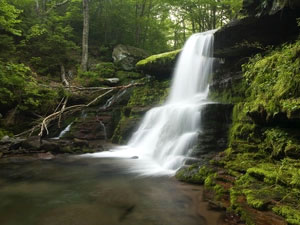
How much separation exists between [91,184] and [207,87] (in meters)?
8.15

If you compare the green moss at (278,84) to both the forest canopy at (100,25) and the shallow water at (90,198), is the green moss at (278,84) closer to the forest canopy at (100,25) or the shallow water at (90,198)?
the shallow water at (90,198)

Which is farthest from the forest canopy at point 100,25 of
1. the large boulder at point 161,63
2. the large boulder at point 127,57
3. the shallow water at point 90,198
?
the shallow water at point 90,198

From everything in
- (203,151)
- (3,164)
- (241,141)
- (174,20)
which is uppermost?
(174,20)

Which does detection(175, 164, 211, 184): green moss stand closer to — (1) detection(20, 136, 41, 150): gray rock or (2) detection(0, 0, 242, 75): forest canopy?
(1) detection(20, 136, 41, 150): gray rock

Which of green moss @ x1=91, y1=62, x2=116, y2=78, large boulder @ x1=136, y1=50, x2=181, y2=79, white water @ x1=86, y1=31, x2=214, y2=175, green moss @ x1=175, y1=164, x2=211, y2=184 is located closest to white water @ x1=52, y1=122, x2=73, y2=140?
white water @ x1=86, y1=31, x2=214, y2=175

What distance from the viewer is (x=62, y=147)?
9.32 m

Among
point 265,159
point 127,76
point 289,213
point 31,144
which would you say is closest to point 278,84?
point 265,159

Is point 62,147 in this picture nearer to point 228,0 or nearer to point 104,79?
point 104,79

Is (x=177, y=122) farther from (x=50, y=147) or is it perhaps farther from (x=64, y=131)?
(x=64, y=131)

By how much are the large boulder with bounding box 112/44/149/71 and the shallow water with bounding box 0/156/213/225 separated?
11205 mm

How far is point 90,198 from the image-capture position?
4.69 m

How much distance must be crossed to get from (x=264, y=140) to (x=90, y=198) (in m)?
4.19

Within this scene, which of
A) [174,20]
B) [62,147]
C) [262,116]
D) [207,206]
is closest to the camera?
[207,206]

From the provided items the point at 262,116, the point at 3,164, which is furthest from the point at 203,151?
the point at 3,164
